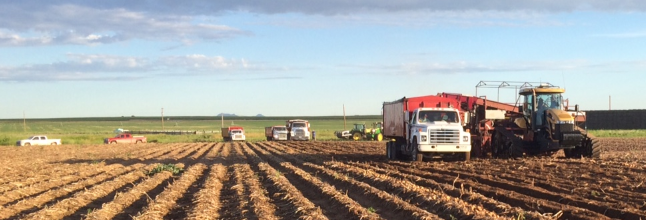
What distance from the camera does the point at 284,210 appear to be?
43.9 ft

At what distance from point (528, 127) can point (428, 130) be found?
4.35 metres

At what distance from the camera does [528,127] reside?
1059 inches

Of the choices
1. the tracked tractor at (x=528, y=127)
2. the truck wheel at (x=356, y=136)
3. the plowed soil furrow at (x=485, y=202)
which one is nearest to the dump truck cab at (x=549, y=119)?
the tracked tractor at (x=528, y=127)

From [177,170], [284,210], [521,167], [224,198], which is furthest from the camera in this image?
[177,170]

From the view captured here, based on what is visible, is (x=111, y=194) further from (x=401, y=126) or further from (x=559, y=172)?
(x=401, y=126)

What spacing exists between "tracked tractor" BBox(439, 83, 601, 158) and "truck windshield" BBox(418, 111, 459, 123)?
62.8 inches

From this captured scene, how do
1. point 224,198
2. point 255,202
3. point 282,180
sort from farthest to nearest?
point 282,180 → point 224,198 → point 255,202

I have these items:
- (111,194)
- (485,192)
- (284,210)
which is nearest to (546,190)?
(485,192)

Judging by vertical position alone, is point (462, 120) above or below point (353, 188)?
above

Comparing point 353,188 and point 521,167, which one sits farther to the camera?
point 521,167

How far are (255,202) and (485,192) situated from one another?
15.5 feet

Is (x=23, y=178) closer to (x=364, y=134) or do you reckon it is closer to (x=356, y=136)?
(x=356, y=136)

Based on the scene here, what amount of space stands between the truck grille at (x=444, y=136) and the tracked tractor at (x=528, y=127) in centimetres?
234

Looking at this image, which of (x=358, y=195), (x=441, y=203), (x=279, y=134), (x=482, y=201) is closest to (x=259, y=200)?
(x=358, y=195)
